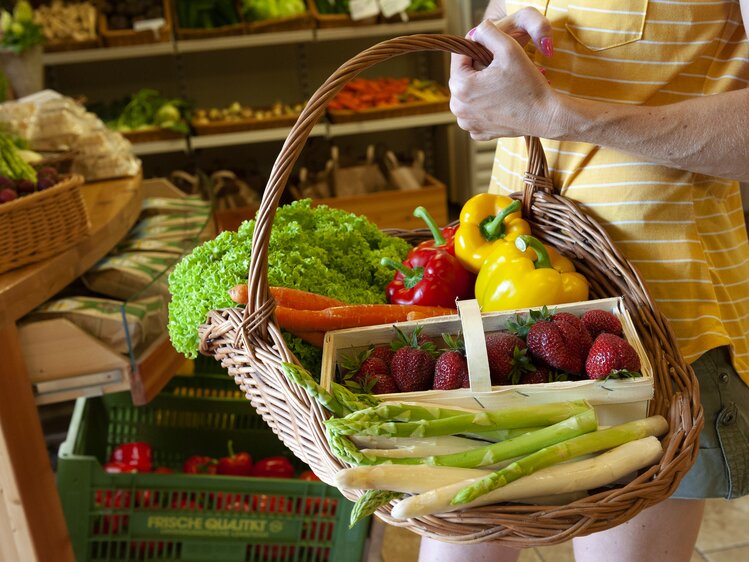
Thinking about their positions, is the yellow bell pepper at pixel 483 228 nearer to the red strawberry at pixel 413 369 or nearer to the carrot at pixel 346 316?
the carrot at pixel 346 316

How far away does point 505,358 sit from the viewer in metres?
0.97

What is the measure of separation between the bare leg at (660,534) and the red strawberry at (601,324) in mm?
320

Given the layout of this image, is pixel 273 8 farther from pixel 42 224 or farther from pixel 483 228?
pixel 483 228

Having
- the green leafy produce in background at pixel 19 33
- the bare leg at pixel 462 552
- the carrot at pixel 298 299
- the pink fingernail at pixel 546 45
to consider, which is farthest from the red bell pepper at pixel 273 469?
the green leafy produce in background at pixel 19 33

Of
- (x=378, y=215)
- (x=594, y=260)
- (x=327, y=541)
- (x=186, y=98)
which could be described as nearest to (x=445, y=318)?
(x=594, y=260)

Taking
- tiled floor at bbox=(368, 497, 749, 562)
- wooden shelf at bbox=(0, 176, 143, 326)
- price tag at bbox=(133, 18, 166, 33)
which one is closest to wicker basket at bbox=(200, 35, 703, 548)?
wooden shelf at bbox=(0, 176, 143, 326)

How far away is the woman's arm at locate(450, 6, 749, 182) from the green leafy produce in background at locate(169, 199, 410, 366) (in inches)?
15.5

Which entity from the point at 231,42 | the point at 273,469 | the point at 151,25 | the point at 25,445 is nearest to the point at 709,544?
the point at 273,469

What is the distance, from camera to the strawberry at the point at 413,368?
98 cm

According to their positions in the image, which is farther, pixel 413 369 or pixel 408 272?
pixel 408 272

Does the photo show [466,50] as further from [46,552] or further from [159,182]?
[159,182]

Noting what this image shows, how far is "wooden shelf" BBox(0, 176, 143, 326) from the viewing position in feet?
5.45

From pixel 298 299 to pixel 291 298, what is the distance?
0.01 metres

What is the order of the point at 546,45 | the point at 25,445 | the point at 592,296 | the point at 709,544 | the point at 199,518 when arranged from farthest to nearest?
the point at 709,544 < the point at 199,518 < the point at 25,445 < the point at 592,296 < the point at 546,45
